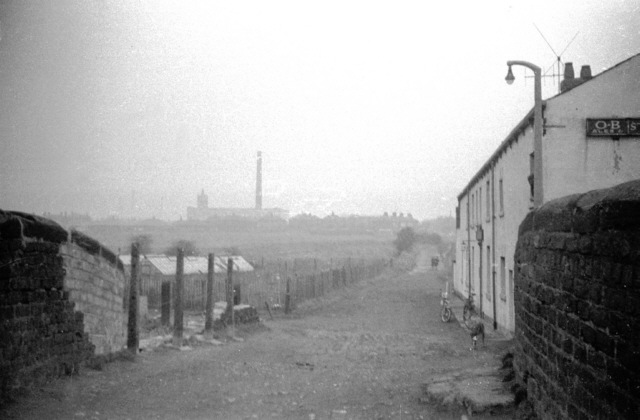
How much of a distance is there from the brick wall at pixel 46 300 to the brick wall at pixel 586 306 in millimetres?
5727

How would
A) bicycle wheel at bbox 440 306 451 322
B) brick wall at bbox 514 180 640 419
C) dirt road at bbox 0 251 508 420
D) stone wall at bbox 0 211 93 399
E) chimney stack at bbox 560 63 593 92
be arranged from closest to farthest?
brick wall at bbox 514 180 640 419, stone wall at bbox 0 211 93 399, dirt road at bbox 0 251 508 420, chimney stack at bbox 560 63 593 92, bicycle wheel at bbox 440 306 451 322

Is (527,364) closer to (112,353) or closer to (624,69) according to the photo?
(112,353)

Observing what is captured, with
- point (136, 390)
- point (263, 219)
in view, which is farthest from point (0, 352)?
point (263, 219)

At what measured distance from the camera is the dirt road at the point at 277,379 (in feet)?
23.3

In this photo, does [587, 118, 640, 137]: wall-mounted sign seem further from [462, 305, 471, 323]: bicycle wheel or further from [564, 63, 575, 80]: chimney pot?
[462, 305, 471, 323]: bicycle wheel

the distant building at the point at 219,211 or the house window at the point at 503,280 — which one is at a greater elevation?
the distant building at the point at 219,211

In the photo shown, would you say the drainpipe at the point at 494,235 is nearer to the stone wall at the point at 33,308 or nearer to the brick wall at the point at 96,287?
the brick wall at the point at 96,287

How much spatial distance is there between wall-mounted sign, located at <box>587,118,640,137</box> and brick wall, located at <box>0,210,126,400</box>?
11.6 meters

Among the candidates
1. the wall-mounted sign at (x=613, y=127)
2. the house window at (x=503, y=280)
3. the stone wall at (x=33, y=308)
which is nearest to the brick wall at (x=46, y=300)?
the stone wall at (x=33, y=308)

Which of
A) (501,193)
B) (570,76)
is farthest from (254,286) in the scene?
(570,76)

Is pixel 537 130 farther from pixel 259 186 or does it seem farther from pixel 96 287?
pixel 259 186

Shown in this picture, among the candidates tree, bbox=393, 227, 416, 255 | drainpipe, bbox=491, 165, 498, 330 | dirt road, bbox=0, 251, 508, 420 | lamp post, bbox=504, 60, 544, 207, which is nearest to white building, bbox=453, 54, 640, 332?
lamp post, bbox=504, 60, 544, 207

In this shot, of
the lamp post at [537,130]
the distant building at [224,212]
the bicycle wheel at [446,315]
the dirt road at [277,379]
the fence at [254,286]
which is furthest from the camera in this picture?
the distant building at [224,212]

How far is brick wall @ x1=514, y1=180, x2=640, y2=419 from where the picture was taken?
3.33 metres
